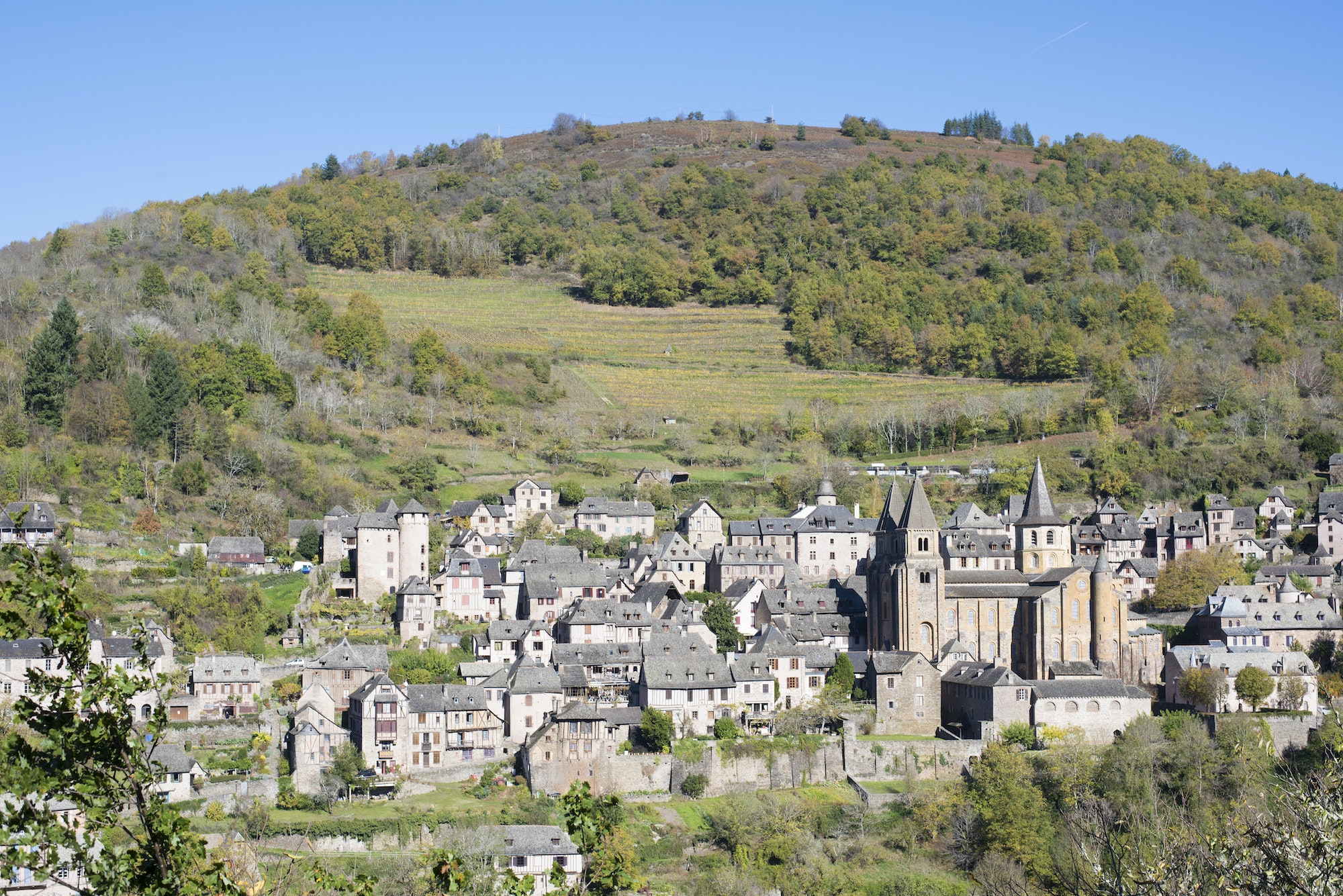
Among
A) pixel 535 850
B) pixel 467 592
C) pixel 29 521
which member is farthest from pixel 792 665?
pixel 29 521

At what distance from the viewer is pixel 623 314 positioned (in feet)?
437

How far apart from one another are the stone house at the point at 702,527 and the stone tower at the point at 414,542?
14301 mm

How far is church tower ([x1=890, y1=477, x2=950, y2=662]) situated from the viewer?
6272cm

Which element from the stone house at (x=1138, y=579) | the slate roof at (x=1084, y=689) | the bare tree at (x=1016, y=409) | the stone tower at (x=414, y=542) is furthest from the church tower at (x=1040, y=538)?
the bare tree at (x=1016, y=409)

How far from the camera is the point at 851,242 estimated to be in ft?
492

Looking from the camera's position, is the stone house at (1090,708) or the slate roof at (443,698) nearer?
the slate roof at (443,698)

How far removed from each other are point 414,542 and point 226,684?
15430 millimetres

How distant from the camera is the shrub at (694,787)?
5362 cm

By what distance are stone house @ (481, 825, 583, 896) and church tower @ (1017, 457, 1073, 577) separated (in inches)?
1119

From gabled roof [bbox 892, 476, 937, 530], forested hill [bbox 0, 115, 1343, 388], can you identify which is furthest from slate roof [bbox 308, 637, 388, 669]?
Answer: forested hill [bbox 0, 115, 1343, 388]

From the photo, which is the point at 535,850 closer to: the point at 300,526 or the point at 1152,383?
the point at 300,526

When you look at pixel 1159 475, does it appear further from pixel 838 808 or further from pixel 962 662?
pixel 838 808

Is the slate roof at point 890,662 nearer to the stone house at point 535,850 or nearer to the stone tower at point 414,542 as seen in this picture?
the stone house at point 535,850

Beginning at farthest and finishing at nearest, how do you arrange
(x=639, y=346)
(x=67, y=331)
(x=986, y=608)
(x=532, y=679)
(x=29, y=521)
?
1. (x=639, y=346)
2. (x=67, y=331)
3. (x=29, y=521)
4. (x=986, y=608)
5. (x=532, y=679)
